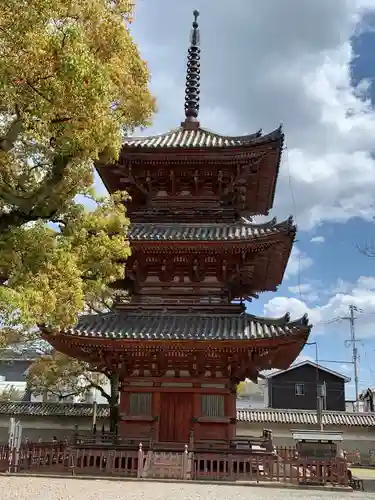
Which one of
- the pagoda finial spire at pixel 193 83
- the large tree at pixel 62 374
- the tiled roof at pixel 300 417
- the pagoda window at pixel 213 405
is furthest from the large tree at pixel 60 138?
the tiled roof at pixel 300 417

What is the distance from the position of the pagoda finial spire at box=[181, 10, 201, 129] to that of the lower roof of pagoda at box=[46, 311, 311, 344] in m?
8.26

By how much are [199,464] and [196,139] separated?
1118 cm

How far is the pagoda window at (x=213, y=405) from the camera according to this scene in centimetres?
1639

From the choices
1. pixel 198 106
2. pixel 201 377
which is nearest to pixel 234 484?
pixel 201 377

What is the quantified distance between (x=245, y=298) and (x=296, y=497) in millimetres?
8594

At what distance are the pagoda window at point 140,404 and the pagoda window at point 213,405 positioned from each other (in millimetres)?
1710

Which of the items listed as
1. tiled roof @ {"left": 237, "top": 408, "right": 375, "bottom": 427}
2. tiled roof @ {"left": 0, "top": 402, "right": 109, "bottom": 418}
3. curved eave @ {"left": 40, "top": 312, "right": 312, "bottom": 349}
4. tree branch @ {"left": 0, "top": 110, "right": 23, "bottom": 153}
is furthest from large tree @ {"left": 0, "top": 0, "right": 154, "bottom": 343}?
tiled roof @ {"left": 237, "top": 408, "right": 375, "bottom": 427}

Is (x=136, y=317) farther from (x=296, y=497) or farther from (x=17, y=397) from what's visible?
(x=17, y=397)

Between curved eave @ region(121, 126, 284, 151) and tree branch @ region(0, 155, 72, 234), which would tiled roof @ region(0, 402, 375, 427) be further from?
tree branch @ region(0, 155, 72, 234)

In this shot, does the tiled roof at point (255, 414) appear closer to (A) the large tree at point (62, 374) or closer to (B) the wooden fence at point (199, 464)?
(A) the large tree at point (62, 374)

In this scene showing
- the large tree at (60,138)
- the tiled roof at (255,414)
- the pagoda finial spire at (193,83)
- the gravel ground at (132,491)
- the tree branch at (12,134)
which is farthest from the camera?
the tiled roof at (255,414)

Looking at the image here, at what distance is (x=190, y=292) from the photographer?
17.7 m

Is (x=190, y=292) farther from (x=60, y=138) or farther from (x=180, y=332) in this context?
(x=60, y=138)

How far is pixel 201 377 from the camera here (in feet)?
55.2
